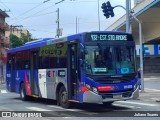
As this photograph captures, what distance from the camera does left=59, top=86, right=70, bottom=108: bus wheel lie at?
18133 mm

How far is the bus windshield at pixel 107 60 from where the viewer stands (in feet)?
53.8

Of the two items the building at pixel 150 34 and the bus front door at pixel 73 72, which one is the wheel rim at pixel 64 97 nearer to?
the bus front door at pixel 73 72

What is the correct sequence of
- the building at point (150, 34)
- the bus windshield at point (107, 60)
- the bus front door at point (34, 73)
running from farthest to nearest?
the building at point (150, 34) → the bus front door at point (34, 73) → the bus windshield at point (107, 60)

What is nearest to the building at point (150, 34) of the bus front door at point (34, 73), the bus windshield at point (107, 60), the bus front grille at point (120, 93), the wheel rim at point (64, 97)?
the bus front door at point (34, 73)

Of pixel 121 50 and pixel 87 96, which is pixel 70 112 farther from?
pixel 121 50

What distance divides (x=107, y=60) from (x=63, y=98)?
3059 millimetres

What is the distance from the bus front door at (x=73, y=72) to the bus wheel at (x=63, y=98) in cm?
40

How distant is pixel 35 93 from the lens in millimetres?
22125

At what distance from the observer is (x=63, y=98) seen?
1853 centimetres

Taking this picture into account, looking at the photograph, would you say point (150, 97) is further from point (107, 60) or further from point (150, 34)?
point (150, 34)

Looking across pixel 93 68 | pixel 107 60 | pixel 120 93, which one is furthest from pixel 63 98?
pixel 107 60

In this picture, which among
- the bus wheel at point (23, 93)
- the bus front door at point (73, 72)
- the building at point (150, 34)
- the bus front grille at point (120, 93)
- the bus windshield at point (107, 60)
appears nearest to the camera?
the bus front grille at point (120, 93)

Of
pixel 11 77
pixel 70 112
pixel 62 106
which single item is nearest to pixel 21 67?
pixel 11 77

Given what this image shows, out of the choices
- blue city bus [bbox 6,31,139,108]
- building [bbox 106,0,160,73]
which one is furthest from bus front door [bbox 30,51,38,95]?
building [bbox 106,0,160,73]
